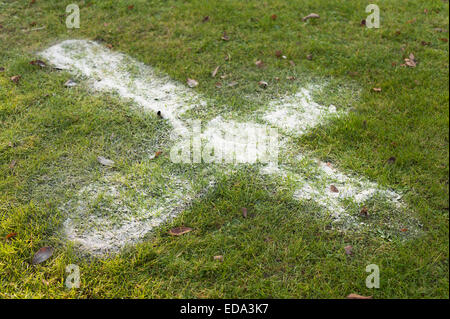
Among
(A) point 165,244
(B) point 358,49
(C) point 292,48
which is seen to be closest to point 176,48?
(C) point 292,48

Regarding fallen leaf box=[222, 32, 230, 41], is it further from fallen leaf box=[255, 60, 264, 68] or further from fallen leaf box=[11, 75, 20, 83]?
fallen leaf box=[11, 75, 20, 83]

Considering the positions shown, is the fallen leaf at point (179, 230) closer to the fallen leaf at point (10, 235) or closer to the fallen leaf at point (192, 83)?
the fallen leaf at point (10, 235)

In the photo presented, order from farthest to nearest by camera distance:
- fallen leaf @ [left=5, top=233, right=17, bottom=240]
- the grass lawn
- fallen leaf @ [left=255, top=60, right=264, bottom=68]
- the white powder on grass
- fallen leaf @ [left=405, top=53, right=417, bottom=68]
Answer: fallen leaf @ [left=255, top=60, right=264, bottom=68] → fallen leaf @ [left=405, top=53, right=417, bottom=68] → the white powder on grass → fallen leaf @ [left=5, top=233, right=17, bottom=240] → the grass lawn

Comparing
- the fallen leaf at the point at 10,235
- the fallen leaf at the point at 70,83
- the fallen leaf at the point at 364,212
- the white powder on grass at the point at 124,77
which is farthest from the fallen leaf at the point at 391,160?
the fallen leaf at the point at 70,83

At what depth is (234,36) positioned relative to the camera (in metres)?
5.13

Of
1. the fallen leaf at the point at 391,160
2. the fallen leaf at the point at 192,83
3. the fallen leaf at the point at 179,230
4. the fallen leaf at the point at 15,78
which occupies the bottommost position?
the fallen leaf at the point at 179,230

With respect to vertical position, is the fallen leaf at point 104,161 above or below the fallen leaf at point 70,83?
below

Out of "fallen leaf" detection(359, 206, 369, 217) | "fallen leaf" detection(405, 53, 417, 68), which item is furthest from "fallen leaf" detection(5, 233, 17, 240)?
"fallen leaf" detection(405, 53, 417, 68)

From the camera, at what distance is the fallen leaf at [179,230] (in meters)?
2.79

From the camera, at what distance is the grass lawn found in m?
2.54

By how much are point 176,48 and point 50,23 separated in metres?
2.06

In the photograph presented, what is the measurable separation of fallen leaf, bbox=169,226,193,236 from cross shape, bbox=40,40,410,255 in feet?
0.50

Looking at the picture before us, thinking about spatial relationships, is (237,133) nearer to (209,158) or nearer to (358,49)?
(209,158)

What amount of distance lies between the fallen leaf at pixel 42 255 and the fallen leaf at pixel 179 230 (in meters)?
0.83
